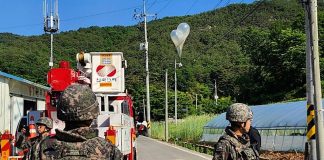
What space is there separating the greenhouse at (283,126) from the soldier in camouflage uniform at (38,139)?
48.2ft

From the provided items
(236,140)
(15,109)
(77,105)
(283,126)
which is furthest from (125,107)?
(15,109)

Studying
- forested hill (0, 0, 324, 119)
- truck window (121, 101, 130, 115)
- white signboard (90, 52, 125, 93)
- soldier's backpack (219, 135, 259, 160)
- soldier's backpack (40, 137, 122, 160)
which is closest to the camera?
soldier's backpack (40, 137, 122, 160)

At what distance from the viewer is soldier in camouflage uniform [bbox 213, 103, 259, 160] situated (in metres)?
4.94

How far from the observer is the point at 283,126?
986 inches

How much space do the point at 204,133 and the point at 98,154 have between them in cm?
3865

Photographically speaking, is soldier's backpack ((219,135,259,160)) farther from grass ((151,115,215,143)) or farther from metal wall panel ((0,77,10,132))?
grass ((151,115,215,143))

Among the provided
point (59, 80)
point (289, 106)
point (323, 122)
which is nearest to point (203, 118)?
point (289, 106)

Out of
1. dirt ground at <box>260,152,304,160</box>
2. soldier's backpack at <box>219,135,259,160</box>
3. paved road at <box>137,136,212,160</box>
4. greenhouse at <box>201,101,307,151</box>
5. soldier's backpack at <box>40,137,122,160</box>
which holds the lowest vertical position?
paved road at <box>137,136,212,160</box>

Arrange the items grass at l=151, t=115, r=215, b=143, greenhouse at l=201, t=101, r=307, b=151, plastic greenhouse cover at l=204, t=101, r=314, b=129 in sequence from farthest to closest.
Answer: grass at l=151, t=115, r=215, b=143 < plastic greenhouse cover at l=204, t=101, r=314, b=129 < greenhouse at l=201, t=101, r=307, b=151

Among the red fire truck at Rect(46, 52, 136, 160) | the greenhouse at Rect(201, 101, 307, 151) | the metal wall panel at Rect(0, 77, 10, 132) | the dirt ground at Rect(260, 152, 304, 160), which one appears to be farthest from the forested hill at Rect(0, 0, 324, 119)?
the red fire truck at Rect(46, 52, 136, 160)

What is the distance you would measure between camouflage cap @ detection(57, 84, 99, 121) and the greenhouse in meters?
20.0

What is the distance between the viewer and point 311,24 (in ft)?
44.0

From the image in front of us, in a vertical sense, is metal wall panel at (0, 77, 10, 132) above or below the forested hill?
below

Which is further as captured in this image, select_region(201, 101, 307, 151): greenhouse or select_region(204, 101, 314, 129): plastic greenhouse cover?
select_region(204, 101, 314, 129): plastic greenhouse cover
